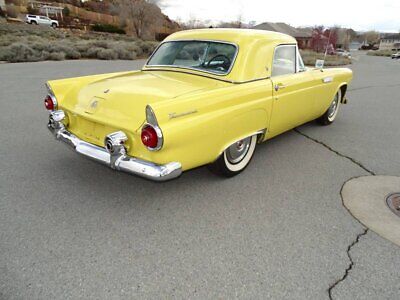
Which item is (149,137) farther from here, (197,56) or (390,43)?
(390,43)

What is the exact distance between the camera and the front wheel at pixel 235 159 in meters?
3.19

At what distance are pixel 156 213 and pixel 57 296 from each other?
1.06 metres

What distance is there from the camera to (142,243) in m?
2.31

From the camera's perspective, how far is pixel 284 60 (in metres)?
3.86

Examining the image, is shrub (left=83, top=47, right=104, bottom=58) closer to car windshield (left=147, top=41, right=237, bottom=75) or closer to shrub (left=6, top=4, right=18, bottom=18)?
car windshield (left=147, top=41, right=237, bottom=75)

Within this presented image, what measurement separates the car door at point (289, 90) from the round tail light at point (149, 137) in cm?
172

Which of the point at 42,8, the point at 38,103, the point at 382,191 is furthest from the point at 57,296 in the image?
the point at 42,8

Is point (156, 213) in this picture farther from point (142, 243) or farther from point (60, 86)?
point (60, 86)

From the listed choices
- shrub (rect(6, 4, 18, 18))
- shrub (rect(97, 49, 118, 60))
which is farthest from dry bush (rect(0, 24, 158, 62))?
shrub (rect(6, 4, 18, 18))

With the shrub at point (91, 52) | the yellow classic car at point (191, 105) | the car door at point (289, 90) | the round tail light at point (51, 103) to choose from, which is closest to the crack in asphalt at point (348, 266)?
the yellow classic car at point (191, 105)

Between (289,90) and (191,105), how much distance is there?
176 cm

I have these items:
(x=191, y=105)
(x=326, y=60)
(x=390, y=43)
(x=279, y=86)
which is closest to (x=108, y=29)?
(x=326, y=60)

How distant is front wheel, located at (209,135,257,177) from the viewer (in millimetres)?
3191

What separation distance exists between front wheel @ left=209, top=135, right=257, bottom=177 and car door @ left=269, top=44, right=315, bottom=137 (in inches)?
15.4
